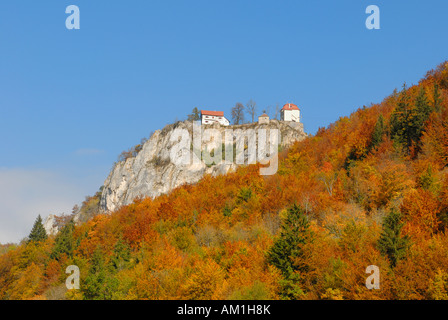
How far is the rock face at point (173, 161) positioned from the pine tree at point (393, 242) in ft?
223

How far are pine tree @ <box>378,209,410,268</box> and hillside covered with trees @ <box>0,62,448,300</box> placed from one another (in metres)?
0.08

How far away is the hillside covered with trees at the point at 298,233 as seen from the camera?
105 ft

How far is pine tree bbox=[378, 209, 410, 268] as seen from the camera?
31.4 metres

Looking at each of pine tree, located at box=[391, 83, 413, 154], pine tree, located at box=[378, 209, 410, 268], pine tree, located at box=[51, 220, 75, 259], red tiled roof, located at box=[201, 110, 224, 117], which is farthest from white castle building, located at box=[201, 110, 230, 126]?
pine tree, located at box=[378, 209, 410, 268]

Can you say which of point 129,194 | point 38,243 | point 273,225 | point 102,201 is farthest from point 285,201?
point 102,201

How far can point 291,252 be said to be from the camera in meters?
35.2

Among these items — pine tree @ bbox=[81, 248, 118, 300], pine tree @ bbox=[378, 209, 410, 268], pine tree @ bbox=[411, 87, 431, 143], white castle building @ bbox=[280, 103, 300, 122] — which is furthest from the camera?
white castle building @ bbox=[280, 103, 300, 122]

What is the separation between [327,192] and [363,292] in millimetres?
24340

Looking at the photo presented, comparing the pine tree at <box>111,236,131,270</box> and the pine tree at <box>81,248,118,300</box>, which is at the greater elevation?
the pine tree at <box>111,236,131,270</box>

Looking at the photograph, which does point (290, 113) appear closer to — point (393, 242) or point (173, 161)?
point (173, 161)

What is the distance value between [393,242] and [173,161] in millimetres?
76637

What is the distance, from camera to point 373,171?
5059cm

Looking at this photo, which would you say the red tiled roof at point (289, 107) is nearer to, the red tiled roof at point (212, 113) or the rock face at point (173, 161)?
the rock face at point (173, 161)
